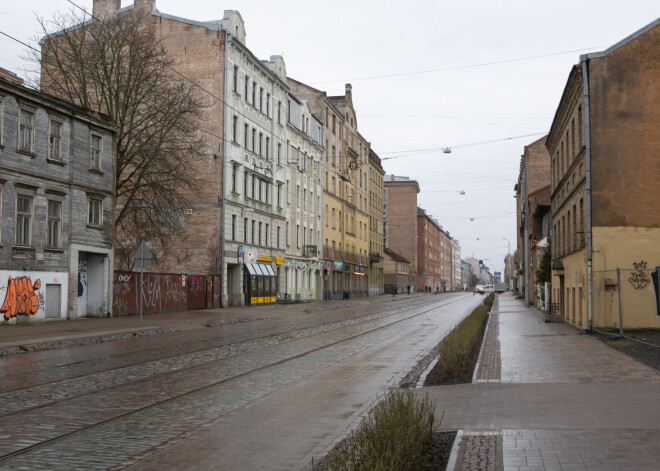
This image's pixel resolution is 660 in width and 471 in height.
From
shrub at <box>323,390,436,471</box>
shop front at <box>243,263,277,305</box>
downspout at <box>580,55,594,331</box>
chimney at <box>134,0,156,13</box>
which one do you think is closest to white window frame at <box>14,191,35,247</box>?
downspout at <box>580,55,594,331</box>

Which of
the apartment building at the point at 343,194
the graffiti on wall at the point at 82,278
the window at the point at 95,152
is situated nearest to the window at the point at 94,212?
the window at the point at 95,152

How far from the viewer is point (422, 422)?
6438mm

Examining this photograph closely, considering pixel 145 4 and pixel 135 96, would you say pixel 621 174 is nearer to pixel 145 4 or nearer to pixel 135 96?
pixel 135 96

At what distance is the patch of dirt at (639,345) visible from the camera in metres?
14.4

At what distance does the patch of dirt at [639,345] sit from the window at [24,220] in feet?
63.7

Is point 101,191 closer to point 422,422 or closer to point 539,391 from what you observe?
point 539,391

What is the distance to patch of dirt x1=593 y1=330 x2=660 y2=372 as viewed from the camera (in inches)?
568

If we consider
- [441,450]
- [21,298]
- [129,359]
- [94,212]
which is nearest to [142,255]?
[21,298]

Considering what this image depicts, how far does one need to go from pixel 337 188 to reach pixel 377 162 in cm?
2535

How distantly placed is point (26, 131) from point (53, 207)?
10.4ft

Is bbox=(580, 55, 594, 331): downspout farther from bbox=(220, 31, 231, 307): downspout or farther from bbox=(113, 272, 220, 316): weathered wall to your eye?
bbox=(220, 31, 231, 307): downspout

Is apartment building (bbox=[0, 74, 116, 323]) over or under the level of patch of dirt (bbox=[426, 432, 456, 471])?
over

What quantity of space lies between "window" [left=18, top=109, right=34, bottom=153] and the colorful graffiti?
4.70m

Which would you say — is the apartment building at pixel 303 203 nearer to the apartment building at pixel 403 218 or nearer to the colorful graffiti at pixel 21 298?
the colorful graffiti at pixel 21 298
